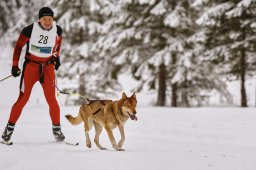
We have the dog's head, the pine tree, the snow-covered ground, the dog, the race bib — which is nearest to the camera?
the snow-covered ground

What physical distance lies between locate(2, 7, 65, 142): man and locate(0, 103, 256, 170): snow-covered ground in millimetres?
610

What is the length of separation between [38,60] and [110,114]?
167 centimetres

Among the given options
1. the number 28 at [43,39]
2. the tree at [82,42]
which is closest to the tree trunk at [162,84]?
the tree at [82,42]

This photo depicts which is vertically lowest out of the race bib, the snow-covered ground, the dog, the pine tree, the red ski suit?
the snow-covered ground

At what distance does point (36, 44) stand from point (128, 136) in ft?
11.9

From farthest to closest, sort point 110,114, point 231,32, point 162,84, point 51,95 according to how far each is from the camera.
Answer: point 162,84, point 231,32, point 51,95, point 110,114

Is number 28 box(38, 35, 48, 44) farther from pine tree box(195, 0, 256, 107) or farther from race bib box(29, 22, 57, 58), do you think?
pine tree box(195, 0, 256, 107)

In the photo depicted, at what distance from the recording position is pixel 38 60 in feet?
24.2

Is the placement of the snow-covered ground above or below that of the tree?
below

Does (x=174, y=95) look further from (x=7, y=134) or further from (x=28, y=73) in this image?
(x=7, y=134)

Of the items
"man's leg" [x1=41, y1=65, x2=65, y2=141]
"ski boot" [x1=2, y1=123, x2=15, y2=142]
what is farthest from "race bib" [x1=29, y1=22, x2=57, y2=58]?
"ski boot" [x1=2, y1=123, x2=15, y2=142]

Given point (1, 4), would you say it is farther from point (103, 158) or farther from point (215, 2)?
point (103, 158)

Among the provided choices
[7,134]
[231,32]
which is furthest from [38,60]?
[231,32]

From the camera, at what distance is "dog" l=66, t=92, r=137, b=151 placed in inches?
261
